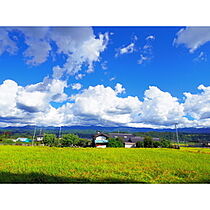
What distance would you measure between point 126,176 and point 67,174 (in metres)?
1.28
